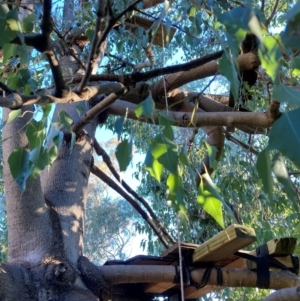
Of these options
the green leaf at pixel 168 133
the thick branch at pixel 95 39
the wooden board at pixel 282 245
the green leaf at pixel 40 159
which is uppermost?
the thick branch at pixel 95 39

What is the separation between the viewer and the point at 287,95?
0.52m

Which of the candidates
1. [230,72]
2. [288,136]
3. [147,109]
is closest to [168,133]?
[147,109]

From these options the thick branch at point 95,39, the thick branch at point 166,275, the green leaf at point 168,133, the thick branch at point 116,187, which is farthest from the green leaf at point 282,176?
the thick branch at point 116,187

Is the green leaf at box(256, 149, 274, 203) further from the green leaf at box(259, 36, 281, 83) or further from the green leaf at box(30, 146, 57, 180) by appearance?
the green leaf at box(30, 146, 57, 180)

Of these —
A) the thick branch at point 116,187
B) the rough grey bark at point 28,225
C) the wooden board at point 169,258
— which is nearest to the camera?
the rough grey bark at point 28,225

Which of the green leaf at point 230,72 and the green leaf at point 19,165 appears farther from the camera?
the green leaf at point 19,165

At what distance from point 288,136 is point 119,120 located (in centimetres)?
35

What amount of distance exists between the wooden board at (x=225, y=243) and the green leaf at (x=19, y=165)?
0.71m

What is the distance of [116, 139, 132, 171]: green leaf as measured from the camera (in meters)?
0.74

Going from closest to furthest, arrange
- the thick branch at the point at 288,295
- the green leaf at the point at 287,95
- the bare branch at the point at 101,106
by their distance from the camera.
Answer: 1. the green leaf at the point at 287,95
2. the bare branch at the point at 101,106
3. the thick branch at the point at 288,295

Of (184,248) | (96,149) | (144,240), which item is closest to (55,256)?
(184,248)

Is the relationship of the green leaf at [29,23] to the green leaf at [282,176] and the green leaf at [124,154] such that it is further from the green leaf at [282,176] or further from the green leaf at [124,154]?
the green leaf at [282,176]

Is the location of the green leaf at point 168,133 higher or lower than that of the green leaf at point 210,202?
higher

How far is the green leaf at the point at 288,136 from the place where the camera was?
19.3 inches
